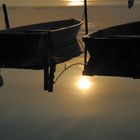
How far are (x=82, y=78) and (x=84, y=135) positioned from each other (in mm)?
3713

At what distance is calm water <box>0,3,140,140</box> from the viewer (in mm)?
8211

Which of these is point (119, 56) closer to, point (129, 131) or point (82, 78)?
point (129, 131)

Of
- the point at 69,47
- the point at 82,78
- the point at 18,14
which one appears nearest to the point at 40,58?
the point at 69,47

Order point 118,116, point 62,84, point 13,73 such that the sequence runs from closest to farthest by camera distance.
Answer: point 118,116 < point 62,84 < point 13,73

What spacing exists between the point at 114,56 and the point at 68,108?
6.35 feet

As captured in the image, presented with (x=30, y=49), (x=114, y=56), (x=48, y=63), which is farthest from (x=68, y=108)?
→ (x=114, y=56)

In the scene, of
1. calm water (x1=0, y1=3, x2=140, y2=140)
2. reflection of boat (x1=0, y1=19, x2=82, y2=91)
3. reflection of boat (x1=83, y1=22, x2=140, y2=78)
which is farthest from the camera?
reflection of boat (x1=0, y1=19, x2=82, y2=91)

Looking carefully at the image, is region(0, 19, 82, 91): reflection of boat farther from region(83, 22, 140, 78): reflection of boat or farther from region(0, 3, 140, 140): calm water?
region(83, 22, 140, 78): reflection of boat

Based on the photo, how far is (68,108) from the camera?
9.46m

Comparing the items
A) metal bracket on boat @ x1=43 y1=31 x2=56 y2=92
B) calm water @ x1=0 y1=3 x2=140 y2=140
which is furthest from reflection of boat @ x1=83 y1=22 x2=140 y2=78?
metal bracket on boat @ x1=43 y1=31 x2=56 y2=92

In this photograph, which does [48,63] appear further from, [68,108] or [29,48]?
[68,108]

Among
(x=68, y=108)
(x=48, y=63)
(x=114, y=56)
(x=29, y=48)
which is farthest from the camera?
(x=68, y=108)

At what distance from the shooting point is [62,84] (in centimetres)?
1125

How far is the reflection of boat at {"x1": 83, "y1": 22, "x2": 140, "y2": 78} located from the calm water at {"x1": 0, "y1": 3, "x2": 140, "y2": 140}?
0.97 metres
